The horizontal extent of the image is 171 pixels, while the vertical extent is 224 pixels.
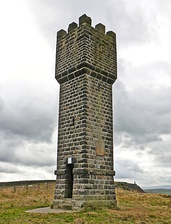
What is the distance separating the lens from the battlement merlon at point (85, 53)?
14125mm

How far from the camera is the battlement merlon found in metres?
14.1

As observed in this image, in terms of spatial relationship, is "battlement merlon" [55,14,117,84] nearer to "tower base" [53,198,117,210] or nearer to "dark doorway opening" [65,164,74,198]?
"dark doorway opening" [65,164,74,198]

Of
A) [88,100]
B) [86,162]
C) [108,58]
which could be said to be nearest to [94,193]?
[86,162]

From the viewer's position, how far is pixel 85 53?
550 inches

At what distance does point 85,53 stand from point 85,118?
341cm

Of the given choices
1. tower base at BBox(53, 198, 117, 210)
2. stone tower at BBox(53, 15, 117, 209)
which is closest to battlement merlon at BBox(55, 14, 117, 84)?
stone tower at BBox(53, 15, 117, 209)

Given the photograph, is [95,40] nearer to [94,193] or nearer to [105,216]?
[94,193]

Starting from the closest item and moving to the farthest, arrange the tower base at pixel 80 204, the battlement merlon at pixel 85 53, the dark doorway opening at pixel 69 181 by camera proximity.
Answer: the tower base at pixel 80 204
the dark doorway opening at pixel 69 181
the battlement merlon at pixel 85 53

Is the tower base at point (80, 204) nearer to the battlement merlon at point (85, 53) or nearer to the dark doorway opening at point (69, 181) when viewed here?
the dark doorway opening at point (69, 181)

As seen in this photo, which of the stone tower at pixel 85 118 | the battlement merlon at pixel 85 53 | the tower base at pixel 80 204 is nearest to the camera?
the tower base at pixel 80 204

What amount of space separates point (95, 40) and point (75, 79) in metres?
2.46

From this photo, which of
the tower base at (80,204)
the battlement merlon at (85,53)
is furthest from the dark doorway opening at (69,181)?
the battlement merlon at (85,53)

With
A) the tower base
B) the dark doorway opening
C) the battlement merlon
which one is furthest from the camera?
the battlement merlon

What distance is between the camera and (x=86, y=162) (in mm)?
12617
